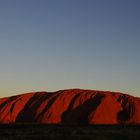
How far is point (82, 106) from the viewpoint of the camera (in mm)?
74750

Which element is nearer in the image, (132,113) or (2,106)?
(132,113)

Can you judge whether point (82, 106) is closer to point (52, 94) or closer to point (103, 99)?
point (103, 99)

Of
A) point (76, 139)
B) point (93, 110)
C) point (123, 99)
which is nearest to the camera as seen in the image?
point (76, 139)

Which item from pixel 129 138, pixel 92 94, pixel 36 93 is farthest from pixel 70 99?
pixel 129 138

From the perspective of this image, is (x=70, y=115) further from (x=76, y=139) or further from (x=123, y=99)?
(x=76, y=139)

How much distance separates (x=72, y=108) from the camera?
7600cm

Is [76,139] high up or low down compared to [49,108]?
up

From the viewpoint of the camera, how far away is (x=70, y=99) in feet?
261

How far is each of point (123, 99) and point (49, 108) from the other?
1528 centimetres

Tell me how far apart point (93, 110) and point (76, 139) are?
46.1 m

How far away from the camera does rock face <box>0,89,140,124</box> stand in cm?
→ 7200

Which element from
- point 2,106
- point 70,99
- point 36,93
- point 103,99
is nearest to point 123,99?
point 103,99

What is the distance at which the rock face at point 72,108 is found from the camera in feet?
236

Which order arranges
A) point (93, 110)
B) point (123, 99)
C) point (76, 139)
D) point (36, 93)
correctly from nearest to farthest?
point (76, 139) → point (93, 110) → point (123, 99) → point (36, 93)
